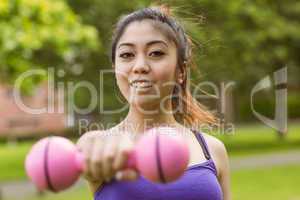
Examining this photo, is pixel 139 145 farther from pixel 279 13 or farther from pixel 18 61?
pixel 279 13

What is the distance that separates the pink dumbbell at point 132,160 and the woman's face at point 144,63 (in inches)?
14.2

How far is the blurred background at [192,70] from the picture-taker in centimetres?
390

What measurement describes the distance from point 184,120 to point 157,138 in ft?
3.10

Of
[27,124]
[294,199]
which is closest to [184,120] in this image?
[294,199]

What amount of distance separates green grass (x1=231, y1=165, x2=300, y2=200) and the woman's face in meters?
8.08

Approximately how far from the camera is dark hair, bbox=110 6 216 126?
1961 millimetres

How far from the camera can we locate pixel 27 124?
94.7 ft

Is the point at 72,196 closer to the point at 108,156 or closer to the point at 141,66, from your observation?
the point at 141,66

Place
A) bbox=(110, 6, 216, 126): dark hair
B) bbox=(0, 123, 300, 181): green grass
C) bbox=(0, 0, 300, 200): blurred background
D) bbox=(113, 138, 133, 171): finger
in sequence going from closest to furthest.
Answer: bbox=(113, 138, 133, 171): finger
bbox=(110, 6, 216, 126): dark hair
bbox=(0, 0, 300, 200): blurred background
bbox=(0, 123, 300, 181): green grass

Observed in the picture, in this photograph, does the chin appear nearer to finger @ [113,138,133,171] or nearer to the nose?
the nose

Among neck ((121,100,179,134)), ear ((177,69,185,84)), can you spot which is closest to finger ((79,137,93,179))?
neck ((121,100,179,134))

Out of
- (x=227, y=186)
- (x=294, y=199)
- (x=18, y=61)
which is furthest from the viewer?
(x=294, y=199)

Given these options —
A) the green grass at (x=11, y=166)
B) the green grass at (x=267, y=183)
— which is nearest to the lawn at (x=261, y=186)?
the green grass at (x=267, y=183)

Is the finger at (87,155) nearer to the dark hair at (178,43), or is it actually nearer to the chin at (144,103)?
the chin at (144,103)
